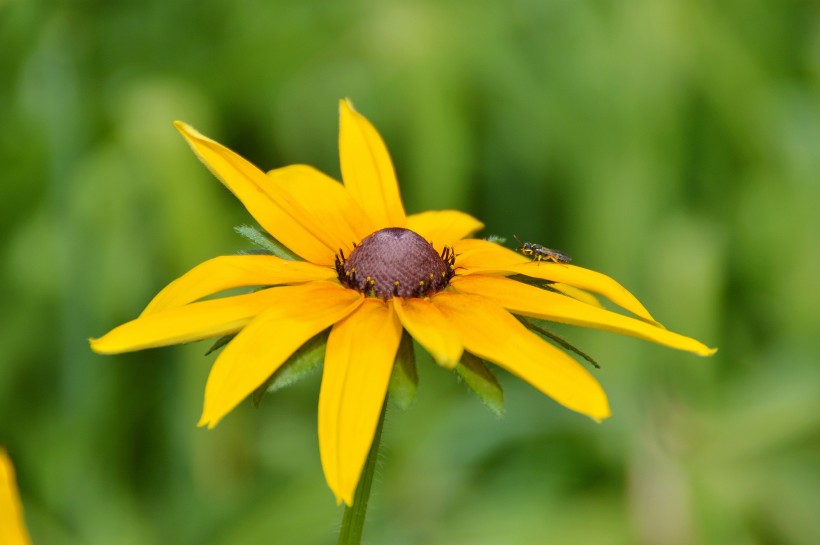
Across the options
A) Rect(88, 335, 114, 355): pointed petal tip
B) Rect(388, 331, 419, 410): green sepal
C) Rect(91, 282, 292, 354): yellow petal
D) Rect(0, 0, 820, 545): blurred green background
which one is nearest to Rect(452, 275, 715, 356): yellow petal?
Rect(388, 331, 419, 410): green sepal

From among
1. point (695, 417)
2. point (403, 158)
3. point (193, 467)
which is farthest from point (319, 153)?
point (695, 417)

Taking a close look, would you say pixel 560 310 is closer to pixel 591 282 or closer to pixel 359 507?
pixel 591 282

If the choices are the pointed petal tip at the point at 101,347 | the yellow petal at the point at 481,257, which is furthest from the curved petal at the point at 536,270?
the pointed petal tip at the point at 101,347

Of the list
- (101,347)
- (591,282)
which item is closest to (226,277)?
(101,347)

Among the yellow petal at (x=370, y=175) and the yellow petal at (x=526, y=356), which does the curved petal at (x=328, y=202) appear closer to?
the yellow petal at (x=370, y=175)

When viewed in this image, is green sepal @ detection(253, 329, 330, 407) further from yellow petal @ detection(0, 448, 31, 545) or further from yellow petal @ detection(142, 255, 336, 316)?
yellow petal @ detection(0, 448, 31, 545)

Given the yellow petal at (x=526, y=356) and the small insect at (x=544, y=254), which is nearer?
the yellow petal at (x=526, y=356)

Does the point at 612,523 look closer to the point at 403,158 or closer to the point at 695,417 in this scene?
the point at 695,417
